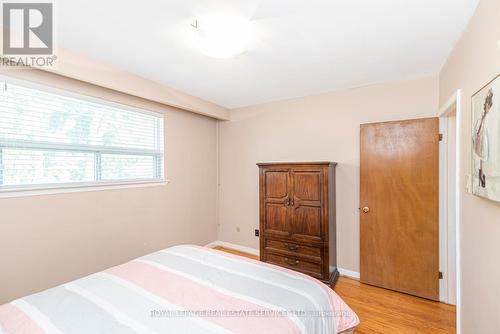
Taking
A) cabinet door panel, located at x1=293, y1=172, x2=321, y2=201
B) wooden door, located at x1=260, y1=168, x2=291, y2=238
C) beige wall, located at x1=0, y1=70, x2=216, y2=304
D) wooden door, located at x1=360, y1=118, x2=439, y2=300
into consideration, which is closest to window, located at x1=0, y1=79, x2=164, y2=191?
beige wall, located at x1=0, y1=70, x2=216, y2=304

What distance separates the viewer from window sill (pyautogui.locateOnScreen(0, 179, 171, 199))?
1947 millimetres

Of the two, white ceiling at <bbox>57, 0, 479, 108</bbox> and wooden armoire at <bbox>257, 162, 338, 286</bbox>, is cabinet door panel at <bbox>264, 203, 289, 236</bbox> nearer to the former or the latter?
wooden armoire at <bbox>257, 162, 338, 286</bbox>

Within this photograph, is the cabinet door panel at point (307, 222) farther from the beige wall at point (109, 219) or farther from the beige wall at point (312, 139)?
the beige wall at point (109, 219)

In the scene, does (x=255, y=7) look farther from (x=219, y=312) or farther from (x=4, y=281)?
(x=4, y=281)

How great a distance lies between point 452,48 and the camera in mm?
1976

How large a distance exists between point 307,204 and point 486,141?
1.80 m

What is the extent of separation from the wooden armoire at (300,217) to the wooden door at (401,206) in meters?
0.43

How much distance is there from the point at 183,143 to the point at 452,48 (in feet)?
10.6

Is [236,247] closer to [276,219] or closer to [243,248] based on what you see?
[243,248]

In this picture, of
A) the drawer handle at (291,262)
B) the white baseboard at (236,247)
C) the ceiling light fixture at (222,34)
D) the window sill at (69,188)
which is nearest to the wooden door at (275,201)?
the drawer handle at (291,262)

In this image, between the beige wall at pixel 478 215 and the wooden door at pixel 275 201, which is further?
the wooden door at pixel 275 201

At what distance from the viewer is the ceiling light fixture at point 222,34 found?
1617mm

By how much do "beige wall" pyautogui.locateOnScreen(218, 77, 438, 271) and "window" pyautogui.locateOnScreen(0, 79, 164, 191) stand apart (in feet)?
4.61

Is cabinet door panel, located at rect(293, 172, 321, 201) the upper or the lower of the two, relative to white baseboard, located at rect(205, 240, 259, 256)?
upper
